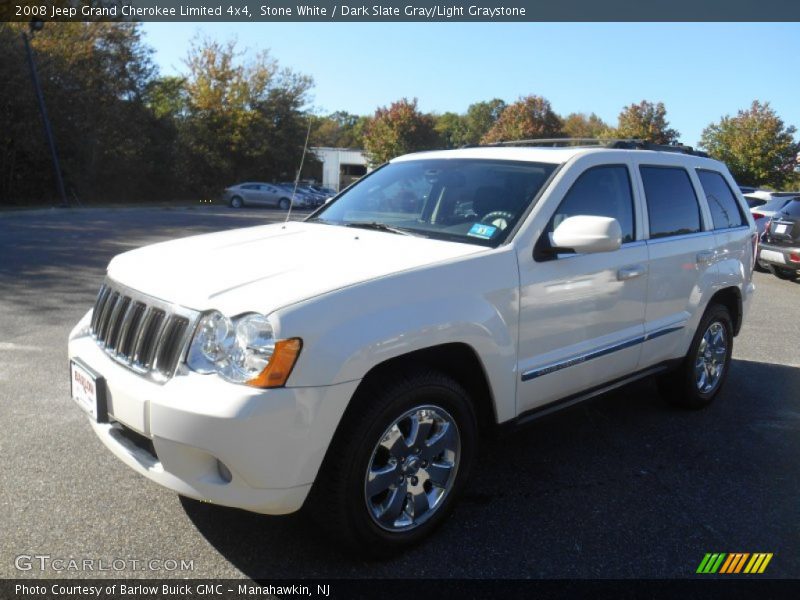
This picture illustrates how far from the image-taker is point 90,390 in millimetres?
2953

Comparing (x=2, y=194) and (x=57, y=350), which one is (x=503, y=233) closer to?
(x=57, y=350)

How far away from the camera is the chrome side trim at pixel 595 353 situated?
3414 mm

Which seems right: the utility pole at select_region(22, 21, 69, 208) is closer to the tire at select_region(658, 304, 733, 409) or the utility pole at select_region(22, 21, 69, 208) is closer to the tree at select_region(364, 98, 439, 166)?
the tire at select_region(658, 304, 733, 409)

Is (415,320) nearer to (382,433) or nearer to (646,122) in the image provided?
(382,433)

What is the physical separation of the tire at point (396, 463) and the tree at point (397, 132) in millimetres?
56268

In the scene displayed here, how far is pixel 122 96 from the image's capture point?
104 ft

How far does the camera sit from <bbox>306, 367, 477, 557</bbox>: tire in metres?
2.68

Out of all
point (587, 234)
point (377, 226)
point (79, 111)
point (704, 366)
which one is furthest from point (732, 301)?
point (79, 111)

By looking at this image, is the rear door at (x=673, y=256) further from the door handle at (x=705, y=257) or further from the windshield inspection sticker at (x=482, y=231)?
the windshield inspection sticker at (x=482, y=231)

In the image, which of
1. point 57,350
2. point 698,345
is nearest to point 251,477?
point 698,345

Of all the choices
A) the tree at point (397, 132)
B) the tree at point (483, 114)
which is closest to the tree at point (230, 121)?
the tree at point (397, 132)

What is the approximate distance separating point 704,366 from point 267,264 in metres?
3.56

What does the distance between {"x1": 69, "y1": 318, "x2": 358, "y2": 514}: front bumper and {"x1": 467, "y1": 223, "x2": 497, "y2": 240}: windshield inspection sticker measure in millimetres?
1212

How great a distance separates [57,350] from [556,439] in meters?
4.28
